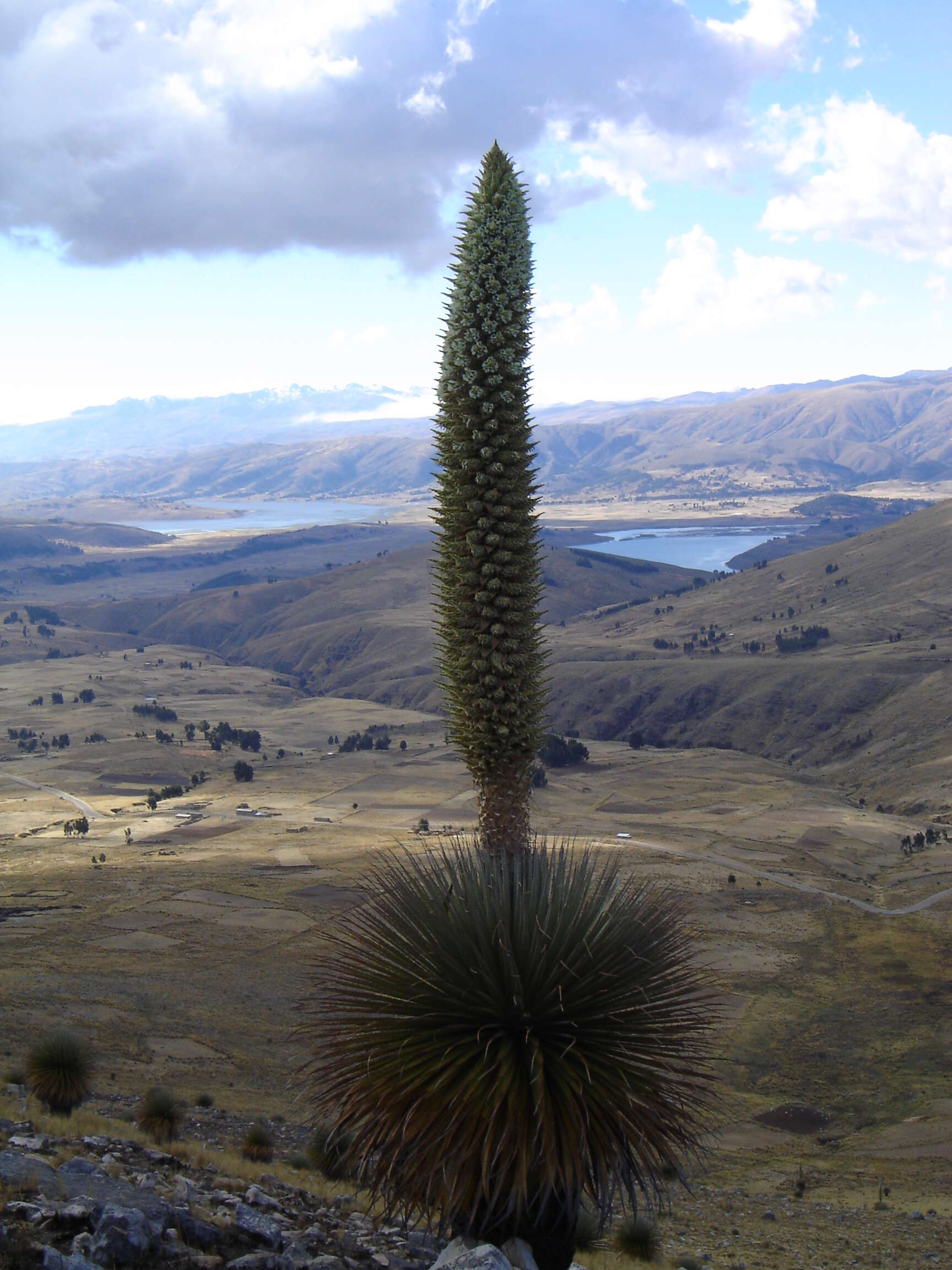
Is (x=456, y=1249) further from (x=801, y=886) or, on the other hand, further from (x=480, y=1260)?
(x=801, y=886)

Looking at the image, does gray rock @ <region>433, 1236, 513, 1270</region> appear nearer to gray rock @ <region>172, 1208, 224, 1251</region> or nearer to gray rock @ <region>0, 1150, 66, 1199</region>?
gray rock @ <region>172, 1208, 224, 1251</region>

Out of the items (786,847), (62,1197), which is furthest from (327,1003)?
(786,847)

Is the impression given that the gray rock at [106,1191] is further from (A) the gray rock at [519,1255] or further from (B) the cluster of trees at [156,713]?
(B) the cluster of trees at [156,713]

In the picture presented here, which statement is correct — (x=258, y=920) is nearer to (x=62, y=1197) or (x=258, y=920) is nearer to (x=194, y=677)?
(x=62, y=1197)

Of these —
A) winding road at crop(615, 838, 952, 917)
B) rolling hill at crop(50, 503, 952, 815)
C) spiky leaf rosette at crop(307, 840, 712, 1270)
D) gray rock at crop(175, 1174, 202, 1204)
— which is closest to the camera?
spiky leaf rosette at crop(307, 840, 712, 1270)

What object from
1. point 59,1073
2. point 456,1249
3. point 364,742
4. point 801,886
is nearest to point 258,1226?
point 456,1249

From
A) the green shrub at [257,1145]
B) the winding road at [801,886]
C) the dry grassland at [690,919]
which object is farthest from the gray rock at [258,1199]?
the winding road at [801,886]

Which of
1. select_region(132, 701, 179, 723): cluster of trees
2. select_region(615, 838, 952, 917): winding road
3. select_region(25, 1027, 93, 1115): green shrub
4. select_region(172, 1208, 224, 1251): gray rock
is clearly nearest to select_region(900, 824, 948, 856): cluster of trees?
select_region(615, 838, 952, 917): winding road
